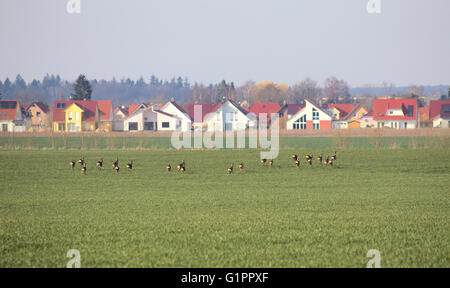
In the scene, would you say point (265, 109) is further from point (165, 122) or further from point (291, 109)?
point (165, 122)

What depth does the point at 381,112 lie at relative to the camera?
103 meters

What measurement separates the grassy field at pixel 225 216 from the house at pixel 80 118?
5557cm

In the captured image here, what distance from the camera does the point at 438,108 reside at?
107m

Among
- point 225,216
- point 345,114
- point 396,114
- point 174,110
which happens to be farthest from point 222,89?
point 225,216

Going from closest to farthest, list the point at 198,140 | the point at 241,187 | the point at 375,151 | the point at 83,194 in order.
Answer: the point at 83,194
the point at 241,187
the point at 375,151
the point at 198,140

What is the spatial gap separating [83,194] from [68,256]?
1401 cm

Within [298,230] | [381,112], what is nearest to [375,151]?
[298,230]

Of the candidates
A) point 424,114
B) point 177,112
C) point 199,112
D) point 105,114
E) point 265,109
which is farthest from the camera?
point 265,109

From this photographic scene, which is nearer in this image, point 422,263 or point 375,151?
point 422,263

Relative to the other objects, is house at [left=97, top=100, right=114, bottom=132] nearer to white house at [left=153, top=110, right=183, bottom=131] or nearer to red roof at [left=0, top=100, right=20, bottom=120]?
white house at [left=153, top=110, right=183, bottom=131]

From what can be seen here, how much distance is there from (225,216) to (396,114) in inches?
3557

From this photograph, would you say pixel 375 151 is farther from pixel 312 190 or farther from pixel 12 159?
pixel 12 159

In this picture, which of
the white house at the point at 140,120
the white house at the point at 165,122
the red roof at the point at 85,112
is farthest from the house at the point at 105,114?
the white house at the point at 165,122

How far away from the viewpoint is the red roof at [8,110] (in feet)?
324
